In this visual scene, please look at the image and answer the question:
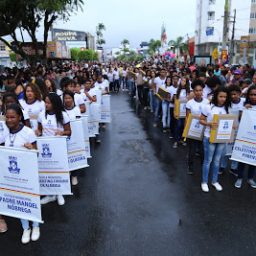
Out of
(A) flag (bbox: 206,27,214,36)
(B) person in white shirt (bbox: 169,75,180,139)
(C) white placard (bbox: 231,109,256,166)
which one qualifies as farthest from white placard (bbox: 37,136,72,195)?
(A) flag (bbox: 206,27,214,36)

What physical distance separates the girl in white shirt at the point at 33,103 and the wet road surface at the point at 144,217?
1.43 m

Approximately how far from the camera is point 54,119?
181 inches

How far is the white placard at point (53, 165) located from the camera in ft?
13.7

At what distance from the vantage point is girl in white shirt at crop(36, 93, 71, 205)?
454cm

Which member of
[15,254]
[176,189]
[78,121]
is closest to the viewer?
[15,254]

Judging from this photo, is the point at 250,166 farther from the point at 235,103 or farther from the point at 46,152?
the point at 46,152

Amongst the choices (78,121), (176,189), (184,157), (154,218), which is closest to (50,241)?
(154,218)

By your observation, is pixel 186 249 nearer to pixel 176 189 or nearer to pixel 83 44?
pixel 176 189

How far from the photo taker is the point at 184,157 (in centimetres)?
709

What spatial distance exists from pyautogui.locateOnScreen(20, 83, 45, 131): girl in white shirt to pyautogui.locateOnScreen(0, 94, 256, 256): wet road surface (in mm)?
1433

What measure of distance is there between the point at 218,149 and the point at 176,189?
39.6 inches

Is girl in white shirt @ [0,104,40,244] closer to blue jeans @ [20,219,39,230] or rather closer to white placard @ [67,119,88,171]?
blue jeans @ [20,219,39,230]

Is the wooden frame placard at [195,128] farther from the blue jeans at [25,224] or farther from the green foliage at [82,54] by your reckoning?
the green foliage at [82,54]

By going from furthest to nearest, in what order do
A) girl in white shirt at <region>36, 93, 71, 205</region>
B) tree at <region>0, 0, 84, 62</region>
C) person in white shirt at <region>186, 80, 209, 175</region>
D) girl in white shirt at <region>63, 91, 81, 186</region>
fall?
tree at <region>0, 0, 84, 62</region> < person in white shirt at <region>186, 80, 209, 175</region> < girl in white shirt at <region>63, 91, 81, 186</region> < girl in white shirt at <region>36, 93, 71, 205</region>
